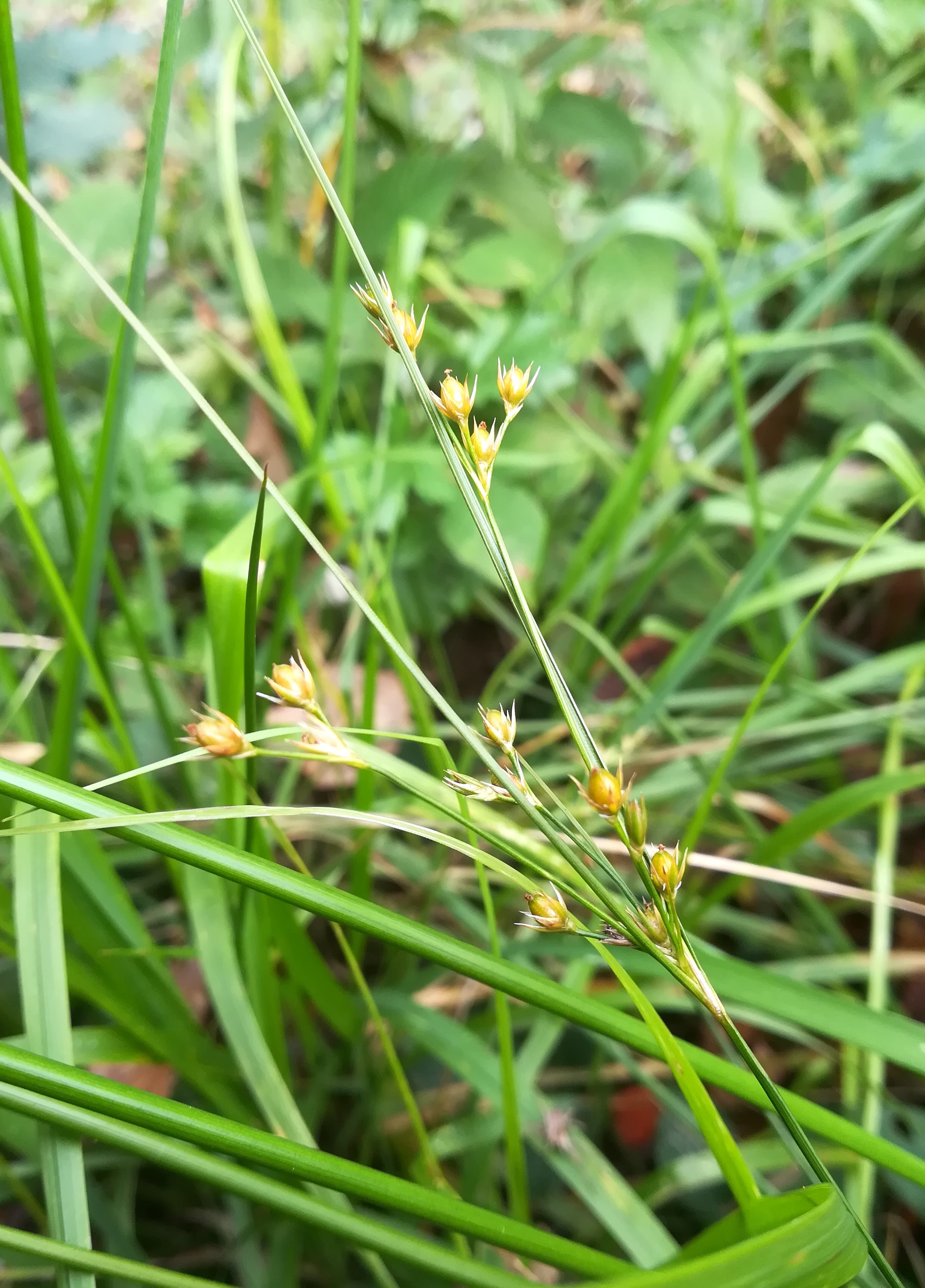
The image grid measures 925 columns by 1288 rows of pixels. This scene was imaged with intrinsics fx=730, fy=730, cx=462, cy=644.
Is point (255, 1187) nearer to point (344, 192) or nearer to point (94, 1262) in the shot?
point (94, 1262)

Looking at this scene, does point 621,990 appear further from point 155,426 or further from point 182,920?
point 155,426

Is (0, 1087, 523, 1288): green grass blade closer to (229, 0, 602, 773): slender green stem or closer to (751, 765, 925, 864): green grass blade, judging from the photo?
(229, 0, 602, 773): slender green stem

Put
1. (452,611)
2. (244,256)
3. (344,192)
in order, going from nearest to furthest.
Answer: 1. (344,192)
2. (244,256)
3. (452,611)

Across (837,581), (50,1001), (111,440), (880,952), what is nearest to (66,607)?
(111,440)

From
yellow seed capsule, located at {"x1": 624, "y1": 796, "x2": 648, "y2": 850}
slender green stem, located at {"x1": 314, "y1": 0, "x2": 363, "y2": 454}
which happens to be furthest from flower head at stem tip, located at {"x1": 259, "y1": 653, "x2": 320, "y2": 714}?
slender green stem, located at {"x1": 314, "y1": 0, "x2": 363, "y2": 454}

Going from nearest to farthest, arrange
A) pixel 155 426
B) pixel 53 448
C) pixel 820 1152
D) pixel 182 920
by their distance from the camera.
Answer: pixel 53 448 < pixel 820 1152 < pixel 182 920 < pixel 155 426

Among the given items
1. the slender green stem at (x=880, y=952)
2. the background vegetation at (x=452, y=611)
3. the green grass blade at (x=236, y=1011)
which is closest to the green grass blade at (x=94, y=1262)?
the background vegetation at (x=452, y=611)

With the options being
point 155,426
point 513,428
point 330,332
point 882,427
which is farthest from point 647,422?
point 155,426
